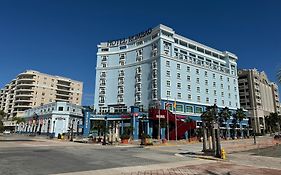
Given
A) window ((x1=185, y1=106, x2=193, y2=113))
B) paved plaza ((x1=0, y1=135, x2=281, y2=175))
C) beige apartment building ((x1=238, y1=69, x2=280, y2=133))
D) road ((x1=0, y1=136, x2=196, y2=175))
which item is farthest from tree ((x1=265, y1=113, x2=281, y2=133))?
road ((x1=0, y1=136, x2=196, y2=175))

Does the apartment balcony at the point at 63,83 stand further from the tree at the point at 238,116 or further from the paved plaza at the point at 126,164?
the paved plaza at the point at 126,164

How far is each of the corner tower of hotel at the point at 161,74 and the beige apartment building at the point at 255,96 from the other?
21.9 m

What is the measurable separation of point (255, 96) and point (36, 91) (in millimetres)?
103743

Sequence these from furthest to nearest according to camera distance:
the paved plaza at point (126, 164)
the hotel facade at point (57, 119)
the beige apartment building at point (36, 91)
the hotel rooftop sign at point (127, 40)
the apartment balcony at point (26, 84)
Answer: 1. the apartment balcony at point (26, 84)
2. the beige apartment building at point (36, 91)
3. the hotel rooftop sign at point (127, 40)
4. the hotel facade at point (57, 119)
5. the paved plaza at point (126, 164)

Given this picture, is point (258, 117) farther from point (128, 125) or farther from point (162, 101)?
point (128, 125)

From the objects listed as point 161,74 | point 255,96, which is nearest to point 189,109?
point 161,74

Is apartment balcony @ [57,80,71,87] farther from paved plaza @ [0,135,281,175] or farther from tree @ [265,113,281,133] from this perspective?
paved plaza @ [0,135,281,175]

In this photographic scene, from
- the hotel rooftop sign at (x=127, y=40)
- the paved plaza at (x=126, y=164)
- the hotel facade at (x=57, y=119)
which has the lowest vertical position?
the paved plaza at (x=126, y=164)

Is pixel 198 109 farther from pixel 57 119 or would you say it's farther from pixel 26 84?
pixel 26 84

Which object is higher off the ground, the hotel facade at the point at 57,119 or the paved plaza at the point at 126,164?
the hotel facade at the point at 57,119

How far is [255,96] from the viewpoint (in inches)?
4316

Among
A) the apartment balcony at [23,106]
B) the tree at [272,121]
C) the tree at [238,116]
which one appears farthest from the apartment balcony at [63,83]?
the tree at [272,121]

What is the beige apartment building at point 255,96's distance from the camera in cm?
10756

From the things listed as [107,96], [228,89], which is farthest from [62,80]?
[228,89]
